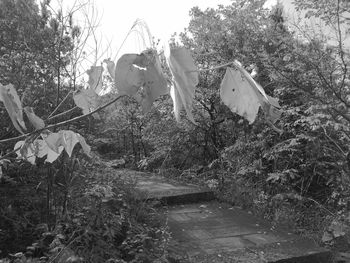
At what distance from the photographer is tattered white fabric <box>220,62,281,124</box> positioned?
1.87 feet

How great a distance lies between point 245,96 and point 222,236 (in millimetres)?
3757

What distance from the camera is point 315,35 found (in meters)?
4.89

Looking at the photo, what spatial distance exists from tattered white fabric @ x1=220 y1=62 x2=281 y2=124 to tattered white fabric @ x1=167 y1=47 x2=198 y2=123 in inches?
3.1

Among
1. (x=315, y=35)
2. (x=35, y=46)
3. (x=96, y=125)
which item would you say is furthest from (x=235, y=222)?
(x=35, y=46)

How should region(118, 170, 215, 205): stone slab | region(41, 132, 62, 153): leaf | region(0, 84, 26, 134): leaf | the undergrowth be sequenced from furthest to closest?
region(118, 170, 215, 205): stone slab, the undergrowth, region(41, 132, 62, 153): leaf, region(0, 84, 26, 134): leaf

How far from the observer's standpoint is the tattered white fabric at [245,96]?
57 centimetres

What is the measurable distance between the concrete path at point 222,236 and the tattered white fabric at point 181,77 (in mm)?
3175

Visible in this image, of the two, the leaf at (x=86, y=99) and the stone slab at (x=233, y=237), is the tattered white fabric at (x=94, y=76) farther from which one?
the stone slab at (x=233, y=237)

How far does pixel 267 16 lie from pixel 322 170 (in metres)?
3.01

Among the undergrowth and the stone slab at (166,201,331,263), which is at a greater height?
the undergrowth

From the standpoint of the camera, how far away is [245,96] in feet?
1.94

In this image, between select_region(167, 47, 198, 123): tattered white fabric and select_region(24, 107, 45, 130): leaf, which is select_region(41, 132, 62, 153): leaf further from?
select_region(167, 47, 198, 123): tattered white fabric

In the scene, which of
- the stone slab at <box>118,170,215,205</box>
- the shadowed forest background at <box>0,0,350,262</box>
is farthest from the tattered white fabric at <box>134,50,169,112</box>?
the stone slab at <box>118,170,215,205</box>

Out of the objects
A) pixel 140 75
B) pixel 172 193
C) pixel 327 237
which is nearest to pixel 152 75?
pixel 140 75
